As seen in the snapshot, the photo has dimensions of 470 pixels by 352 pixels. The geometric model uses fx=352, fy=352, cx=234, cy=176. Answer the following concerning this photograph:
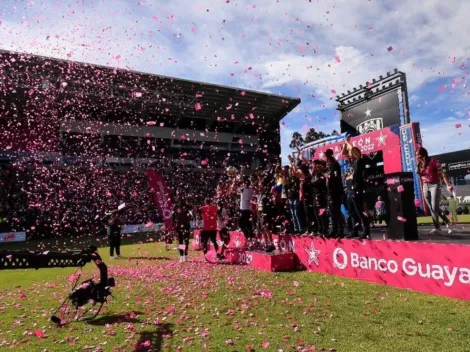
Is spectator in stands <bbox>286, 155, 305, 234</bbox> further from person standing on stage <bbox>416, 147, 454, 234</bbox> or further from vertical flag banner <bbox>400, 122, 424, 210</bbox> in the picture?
vertical flag banner <bbox>400, 122, 424, 210</bbox>

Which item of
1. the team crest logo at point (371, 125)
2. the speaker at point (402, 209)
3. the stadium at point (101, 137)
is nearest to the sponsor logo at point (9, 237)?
the stadium at point (101, 137)

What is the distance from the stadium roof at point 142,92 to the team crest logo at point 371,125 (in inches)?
385

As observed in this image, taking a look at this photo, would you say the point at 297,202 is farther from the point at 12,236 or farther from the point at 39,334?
the point at 12,236

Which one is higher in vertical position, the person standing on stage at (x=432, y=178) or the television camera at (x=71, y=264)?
the person standing on stage at (x=432, y=178)

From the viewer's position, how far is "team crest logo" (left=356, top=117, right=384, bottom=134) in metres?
28.2

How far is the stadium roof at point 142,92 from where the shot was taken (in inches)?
948

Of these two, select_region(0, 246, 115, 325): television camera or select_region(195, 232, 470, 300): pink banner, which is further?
select_region(195, 232, 470, 300): pink banner

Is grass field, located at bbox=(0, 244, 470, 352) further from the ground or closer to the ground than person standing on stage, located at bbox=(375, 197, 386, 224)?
closer to the ground

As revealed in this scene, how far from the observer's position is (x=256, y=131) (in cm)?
4294

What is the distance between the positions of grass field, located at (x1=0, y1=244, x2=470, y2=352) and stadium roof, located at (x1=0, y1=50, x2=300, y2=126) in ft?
→ 66.2

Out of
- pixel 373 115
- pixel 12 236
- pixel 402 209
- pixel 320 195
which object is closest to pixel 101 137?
pixel 12 236

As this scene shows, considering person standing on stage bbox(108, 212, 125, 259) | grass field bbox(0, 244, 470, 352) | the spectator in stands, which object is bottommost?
grass field bbox(0, 244, 470, 352)

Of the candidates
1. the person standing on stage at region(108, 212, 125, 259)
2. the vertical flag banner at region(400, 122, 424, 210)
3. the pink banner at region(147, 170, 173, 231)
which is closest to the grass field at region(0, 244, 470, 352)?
the person standing on stage at region(108, 212, 125, 259)

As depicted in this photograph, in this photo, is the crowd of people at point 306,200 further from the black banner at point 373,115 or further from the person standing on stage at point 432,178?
the black banner at point 373,115
